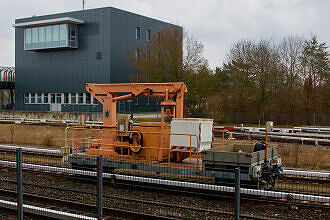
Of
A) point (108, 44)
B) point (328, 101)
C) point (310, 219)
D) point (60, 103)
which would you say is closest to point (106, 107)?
point (310, 219)

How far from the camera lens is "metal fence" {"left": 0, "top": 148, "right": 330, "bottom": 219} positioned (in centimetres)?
760

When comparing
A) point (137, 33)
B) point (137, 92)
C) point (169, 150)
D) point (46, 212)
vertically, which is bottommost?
point (46, 212)

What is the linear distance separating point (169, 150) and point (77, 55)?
4688 centimetres

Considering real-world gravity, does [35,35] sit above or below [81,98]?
above

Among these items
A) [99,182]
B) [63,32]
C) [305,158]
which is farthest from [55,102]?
[99,182]

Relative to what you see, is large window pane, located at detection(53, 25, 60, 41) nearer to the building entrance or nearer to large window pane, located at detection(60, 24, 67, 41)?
large window pane, located at detection(60, 24, 67, 41)

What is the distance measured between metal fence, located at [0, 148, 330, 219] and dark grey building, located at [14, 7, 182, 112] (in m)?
41.5

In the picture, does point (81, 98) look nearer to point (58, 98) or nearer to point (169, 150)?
point (58, 98)

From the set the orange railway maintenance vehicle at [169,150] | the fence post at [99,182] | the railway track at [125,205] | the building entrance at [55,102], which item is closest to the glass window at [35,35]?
the building entrance at [55,102]

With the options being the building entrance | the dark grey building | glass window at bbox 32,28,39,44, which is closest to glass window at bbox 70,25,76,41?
the dark grey building

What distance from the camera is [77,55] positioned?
56656mm

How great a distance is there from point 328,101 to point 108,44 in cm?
2975

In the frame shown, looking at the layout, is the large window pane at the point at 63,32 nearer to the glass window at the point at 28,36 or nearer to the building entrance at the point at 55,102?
the glass window at the point at 28,36

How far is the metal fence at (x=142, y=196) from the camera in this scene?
299 inches
